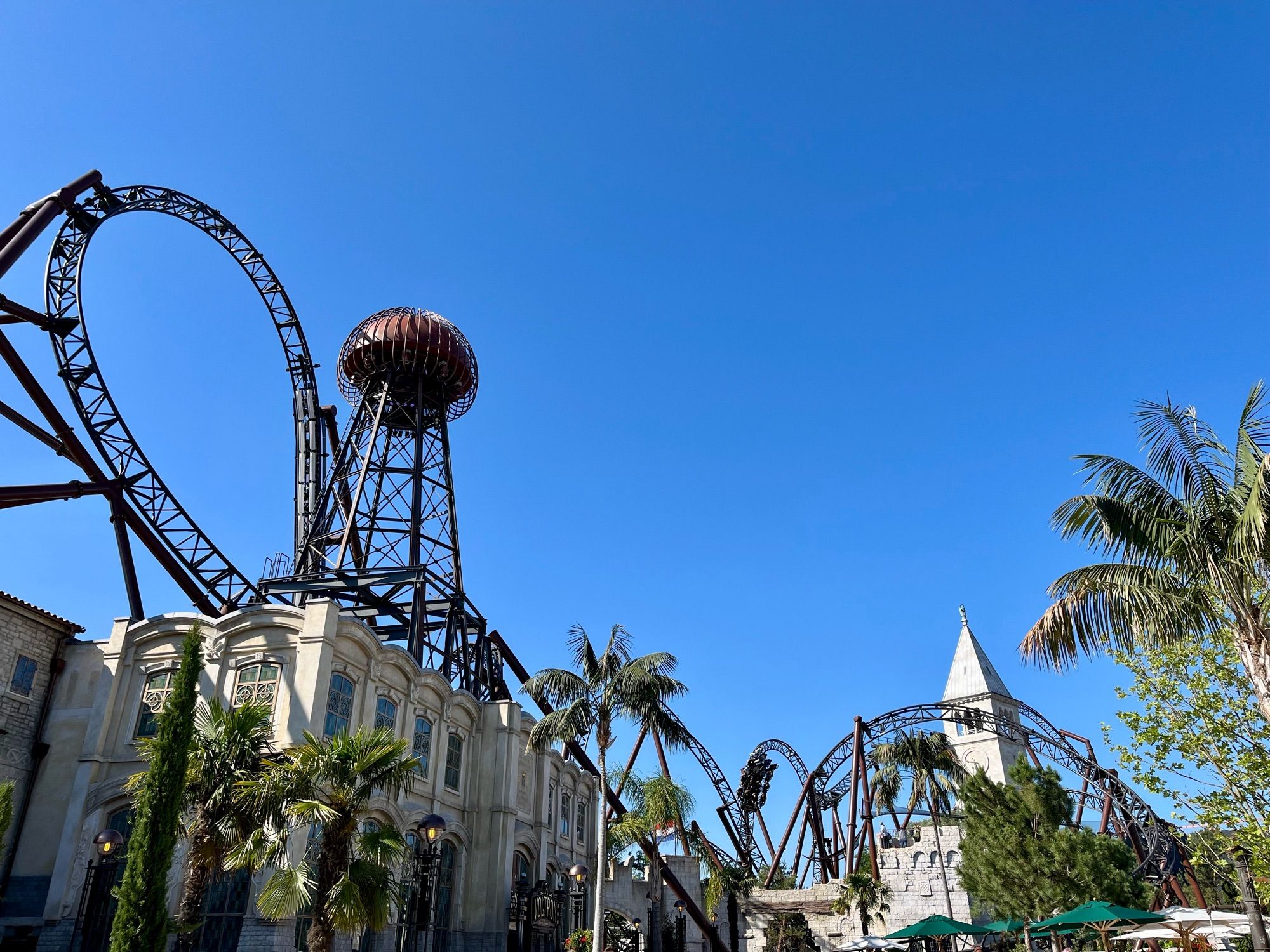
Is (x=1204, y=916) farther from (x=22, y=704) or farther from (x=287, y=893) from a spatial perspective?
(x=22, y=704)

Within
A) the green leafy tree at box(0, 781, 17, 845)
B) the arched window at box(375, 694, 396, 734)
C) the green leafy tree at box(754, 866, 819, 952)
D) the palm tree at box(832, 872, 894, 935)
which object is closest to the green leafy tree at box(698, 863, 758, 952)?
the green leafy tree at box(754, 866, 819, 952)

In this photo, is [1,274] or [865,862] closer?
[1,274]

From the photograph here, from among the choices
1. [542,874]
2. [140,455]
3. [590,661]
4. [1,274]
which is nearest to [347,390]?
[140,455]

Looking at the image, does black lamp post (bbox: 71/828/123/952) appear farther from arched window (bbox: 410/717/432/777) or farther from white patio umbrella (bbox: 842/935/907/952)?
white patio umbrella (bbox: 842/935/907/952)

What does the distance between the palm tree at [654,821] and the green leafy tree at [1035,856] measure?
954cm

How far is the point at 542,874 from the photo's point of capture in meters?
33.2

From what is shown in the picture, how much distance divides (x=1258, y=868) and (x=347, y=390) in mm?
33055

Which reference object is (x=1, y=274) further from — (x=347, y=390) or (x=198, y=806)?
(x=198, y=806)

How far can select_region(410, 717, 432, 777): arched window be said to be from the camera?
1120 inches

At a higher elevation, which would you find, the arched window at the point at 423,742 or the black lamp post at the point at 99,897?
the arched window at the point at 423,742

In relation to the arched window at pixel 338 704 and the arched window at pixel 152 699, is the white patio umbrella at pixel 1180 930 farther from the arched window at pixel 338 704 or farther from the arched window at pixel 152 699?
the arched window at pixel 152 699

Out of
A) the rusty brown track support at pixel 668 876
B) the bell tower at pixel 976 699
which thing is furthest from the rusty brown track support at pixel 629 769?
the bell tower at pixel 976 699

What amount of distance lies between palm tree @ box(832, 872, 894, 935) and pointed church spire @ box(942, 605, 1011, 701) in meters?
56.0

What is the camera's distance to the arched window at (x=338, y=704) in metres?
24.7
